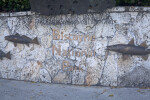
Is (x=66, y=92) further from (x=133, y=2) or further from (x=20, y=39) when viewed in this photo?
(x=133, y=2)

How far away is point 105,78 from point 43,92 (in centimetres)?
135

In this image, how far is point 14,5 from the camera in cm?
612

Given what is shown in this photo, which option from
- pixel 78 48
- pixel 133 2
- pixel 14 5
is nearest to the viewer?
pixel 133 2

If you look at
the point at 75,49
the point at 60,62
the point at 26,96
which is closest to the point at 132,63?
the point at 75,49

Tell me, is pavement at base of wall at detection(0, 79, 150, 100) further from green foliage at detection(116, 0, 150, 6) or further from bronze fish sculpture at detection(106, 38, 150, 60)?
green foliage at detection(116, 0, 150, 6)

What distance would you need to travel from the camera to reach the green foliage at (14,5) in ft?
19.3

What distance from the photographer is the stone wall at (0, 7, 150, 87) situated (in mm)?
4781

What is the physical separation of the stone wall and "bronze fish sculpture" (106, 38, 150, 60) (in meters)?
0.09

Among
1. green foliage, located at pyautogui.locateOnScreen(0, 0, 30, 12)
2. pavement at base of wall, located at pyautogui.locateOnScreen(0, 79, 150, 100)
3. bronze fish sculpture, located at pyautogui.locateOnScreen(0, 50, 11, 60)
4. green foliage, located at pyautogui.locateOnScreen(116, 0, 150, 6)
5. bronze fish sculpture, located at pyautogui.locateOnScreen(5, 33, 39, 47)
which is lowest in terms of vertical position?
pavement at base of wall, located at pyautogui.locateOnScreen(0, 79, 150, 100)

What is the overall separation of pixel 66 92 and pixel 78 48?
1.04m

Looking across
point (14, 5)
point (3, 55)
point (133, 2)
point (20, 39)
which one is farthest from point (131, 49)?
point (14, 5)

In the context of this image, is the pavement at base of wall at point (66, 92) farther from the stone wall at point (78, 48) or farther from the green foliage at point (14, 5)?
the green foliage at point (14, 5)

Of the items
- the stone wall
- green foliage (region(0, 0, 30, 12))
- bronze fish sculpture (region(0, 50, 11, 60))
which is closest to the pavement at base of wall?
the stone wall

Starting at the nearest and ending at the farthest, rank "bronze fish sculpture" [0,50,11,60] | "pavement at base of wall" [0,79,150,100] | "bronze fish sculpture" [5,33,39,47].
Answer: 1. "pavement at base of wall" [0,79,150,100]
2. "bronze fish sculpture" [5,33,39,47]
3. "bronze fish sculpture" [0,50,11,60]
